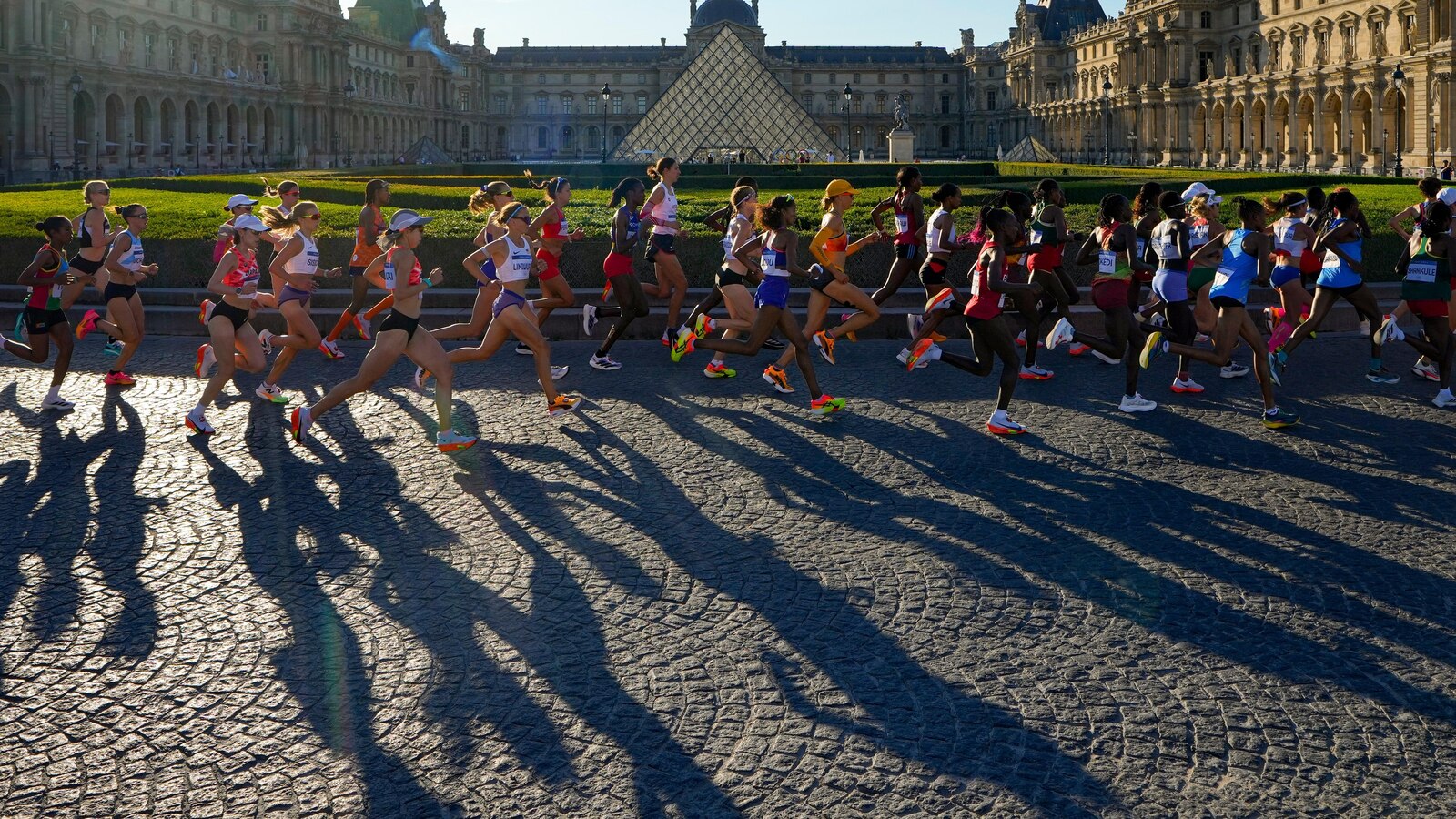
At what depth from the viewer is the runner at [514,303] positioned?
781 centimetres

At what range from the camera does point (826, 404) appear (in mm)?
8305

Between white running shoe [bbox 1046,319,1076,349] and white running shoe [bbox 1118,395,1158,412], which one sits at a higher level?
white running shoe [bbox 1046,319,1076,349]

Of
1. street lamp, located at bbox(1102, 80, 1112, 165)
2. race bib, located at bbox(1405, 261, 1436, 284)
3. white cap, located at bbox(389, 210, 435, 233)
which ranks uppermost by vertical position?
street lamp, located at bbox(1102, 80, 1112, 165)

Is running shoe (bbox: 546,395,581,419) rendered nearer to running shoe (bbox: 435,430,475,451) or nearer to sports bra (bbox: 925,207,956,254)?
running shoe (bbox: 435,430,475,451)

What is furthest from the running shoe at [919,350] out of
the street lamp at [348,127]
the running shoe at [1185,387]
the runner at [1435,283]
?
the street lamp at [348,127]

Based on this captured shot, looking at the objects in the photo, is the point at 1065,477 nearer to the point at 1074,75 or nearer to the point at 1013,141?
the point at 1074,75

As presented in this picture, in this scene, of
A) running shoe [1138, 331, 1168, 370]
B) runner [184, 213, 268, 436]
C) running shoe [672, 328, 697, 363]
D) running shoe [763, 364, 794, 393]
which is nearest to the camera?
runner [184, 213, 268, 436]

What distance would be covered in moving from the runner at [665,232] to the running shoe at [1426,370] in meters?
5.19

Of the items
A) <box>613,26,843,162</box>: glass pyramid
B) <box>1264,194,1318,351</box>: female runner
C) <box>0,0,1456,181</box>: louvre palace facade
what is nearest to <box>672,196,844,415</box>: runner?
<box>1264,194,1318,351</box>: female runner

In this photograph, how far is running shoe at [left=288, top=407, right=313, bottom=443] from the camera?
740 cm

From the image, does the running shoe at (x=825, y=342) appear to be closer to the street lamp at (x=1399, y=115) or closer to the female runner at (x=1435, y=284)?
the female runner at (x=1435, y=284)

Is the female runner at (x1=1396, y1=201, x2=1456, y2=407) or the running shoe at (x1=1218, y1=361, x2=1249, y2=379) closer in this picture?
the female runner at (x1=1396, y1=201, x2=1456, y2=407)

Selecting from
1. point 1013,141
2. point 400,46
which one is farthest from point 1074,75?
point 400,46

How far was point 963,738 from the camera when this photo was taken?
3783 mm
